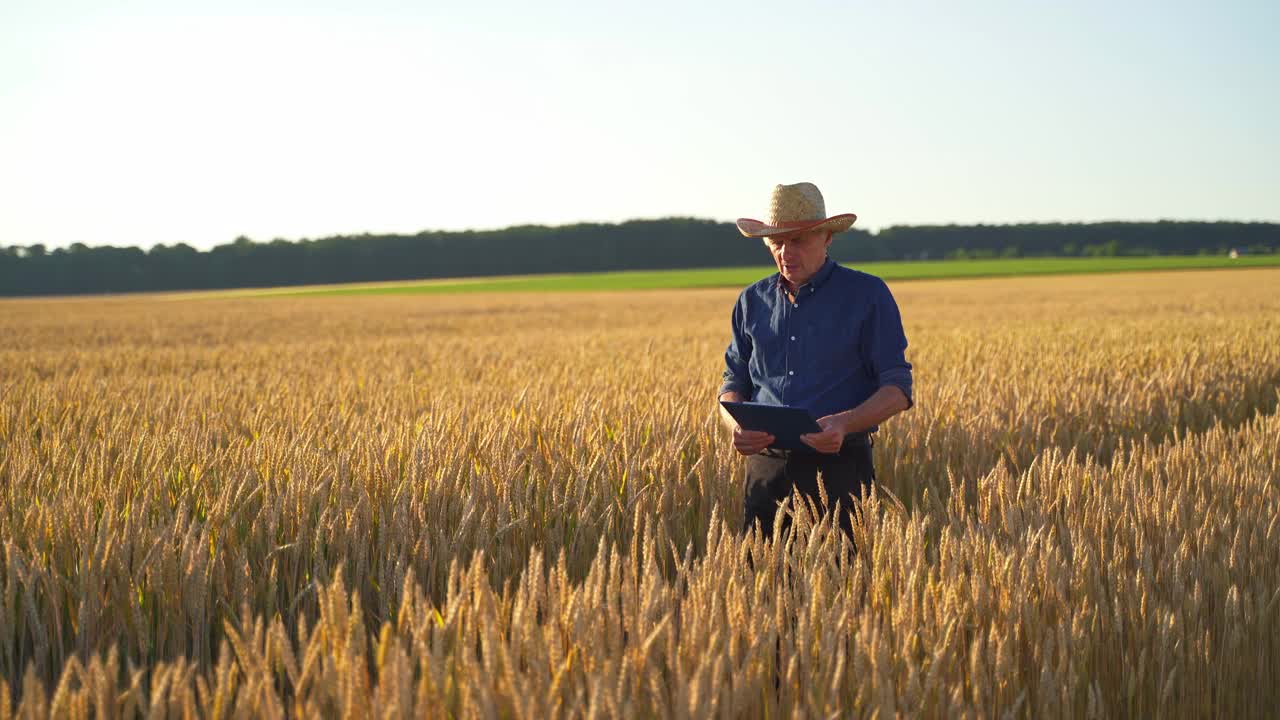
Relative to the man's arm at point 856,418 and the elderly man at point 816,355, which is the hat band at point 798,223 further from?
the man's arm at point 856,418

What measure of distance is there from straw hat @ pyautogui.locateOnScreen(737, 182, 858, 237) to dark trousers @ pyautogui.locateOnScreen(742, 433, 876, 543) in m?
0.82

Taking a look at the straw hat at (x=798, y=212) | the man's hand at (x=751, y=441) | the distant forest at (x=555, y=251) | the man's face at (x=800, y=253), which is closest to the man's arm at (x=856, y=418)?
the man's hand at (x=751, y=441)

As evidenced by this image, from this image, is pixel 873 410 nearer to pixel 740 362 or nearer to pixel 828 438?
pixel 828 438

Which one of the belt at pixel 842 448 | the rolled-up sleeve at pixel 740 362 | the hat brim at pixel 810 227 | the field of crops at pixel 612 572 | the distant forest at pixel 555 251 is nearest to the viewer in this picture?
the field of crops at pixel 612 572

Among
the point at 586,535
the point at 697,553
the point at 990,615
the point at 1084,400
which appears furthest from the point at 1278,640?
the point at 1084,400

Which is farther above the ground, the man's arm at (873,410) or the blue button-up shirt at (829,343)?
the blue button-up shirt at (829,343)

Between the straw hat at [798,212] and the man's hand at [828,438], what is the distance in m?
0.70

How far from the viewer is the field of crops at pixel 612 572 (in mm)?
1694

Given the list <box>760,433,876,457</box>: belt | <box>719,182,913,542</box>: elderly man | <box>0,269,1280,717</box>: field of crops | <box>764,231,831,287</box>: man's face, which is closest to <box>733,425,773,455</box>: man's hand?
<box>719,182,913,542</box>: elderly man

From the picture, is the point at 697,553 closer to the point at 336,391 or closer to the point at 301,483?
the point at 301,483

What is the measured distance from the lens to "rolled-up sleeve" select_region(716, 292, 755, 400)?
3.72 meters

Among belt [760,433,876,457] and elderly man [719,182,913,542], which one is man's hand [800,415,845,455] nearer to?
elderly man [719,182,913,542]

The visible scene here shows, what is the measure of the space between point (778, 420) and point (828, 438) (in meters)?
0.18

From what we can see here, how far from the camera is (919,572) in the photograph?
2246mm
